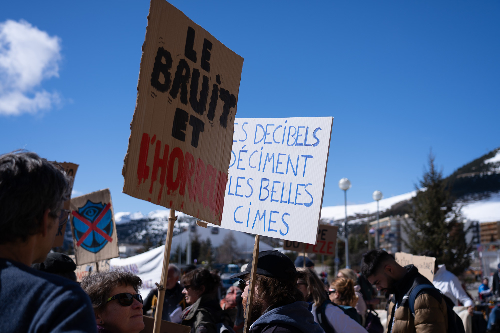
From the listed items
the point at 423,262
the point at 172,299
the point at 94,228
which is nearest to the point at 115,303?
the point at 94,228

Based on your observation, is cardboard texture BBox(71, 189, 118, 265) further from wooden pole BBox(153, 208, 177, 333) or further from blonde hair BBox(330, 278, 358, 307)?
wooden pole BBox(153, 208, 177, 333)

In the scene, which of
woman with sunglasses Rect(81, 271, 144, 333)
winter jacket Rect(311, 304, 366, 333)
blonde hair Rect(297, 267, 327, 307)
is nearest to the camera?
woman with sunglasses Rect(81, 271, 144, 333)

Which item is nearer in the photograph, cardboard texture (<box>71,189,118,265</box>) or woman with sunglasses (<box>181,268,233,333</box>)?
woman with sunglasses (<box>181,268,233,333</box>)

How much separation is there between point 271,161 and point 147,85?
5.64 ft

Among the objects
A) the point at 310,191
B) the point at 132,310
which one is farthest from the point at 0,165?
the point at 310,191

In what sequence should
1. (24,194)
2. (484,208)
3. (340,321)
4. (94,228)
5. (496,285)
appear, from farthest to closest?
(484,208)
(496,285)
(94,228)
(340,321)
(24,194)

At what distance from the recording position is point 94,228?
6.16 metres

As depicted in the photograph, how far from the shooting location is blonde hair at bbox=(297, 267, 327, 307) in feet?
13.8

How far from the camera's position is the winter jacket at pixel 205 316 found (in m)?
3.79

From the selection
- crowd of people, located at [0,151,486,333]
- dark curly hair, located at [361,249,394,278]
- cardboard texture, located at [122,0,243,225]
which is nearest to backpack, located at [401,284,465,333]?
crowd of people, located at [0,151,486,333]

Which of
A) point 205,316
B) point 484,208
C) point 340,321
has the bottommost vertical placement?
point 205,316

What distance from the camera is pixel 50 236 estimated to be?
1402mm

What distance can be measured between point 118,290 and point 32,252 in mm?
1236

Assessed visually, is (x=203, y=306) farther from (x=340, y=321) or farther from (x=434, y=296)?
(x=434, y=296)
